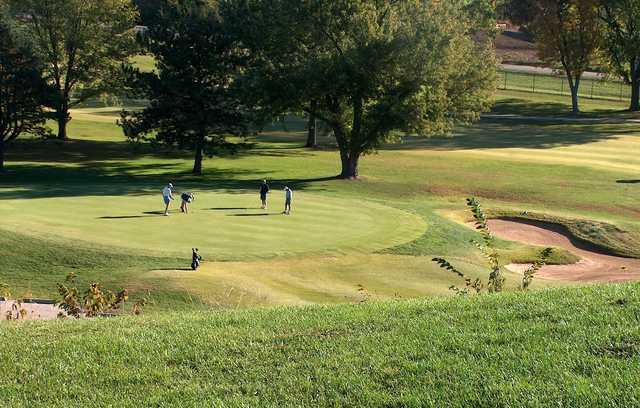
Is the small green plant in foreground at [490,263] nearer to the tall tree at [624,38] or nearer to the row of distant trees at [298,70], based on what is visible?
the row of distant trees at [298,70]

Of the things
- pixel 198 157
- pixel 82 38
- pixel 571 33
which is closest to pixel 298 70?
pixel 198 157

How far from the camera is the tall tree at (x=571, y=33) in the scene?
88.8m

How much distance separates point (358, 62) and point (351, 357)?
3830 cm

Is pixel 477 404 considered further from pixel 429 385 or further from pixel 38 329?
pixel 38 329

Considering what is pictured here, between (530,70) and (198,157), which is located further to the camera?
(530,70)

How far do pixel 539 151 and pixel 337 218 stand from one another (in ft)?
125

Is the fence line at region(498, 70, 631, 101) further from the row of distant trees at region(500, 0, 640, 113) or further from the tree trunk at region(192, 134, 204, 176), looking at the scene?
the tree trunk at region(192, 134, 204, 176)

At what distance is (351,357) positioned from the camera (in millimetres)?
12172

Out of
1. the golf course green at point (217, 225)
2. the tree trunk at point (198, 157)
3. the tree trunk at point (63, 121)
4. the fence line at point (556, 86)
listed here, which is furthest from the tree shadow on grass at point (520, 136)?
the golf course green at point (217, 225)

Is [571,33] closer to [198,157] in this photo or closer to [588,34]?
[588,34]

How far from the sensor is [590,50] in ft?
293

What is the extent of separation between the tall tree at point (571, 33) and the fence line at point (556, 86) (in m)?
15.8

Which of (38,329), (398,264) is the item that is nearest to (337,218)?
(398,264)

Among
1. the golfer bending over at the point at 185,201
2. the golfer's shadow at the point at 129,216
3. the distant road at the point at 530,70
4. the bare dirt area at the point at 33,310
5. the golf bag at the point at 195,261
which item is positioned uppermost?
the distant road at the point at 530,70
